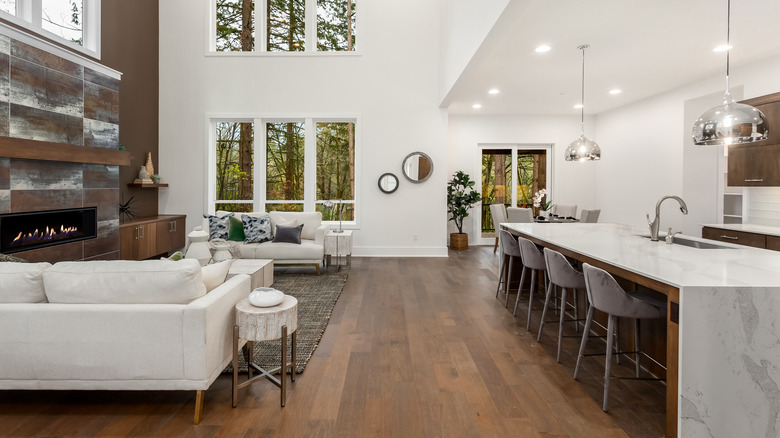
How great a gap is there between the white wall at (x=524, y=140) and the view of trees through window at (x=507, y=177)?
0.74 ft

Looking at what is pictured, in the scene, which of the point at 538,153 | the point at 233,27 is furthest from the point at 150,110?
the point at 538,153

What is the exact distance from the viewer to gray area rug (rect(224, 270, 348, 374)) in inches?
117

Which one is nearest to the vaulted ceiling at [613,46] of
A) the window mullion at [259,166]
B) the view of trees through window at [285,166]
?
the view of trees through window at [285,166]

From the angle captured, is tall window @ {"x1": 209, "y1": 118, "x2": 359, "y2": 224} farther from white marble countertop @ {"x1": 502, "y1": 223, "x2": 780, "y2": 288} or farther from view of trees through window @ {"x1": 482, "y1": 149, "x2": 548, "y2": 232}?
white marble countertop @ {"x1": 502, "y1": 223, "x2": 780, "y2": 288}

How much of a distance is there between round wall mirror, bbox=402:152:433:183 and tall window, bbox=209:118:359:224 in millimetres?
911

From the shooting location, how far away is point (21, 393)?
7.95 feet

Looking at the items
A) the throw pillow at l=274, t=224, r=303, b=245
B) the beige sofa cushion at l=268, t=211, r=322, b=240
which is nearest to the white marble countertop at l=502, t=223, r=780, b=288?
the throw pillow at l=274, t=224, r=303, b=245

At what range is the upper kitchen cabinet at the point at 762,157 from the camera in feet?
15.6

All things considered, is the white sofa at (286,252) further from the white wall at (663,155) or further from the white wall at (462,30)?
the white wall at (663,155)

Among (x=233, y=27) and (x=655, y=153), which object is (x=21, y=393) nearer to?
(x=233, y=27)

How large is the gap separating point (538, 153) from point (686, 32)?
5.01 meters

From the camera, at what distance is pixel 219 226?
6363 millimetres

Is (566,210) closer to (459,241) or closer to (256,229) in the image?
(459,241)

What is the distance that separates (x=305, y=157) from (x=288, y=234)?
2.01m
